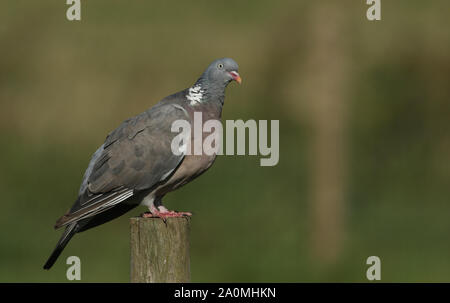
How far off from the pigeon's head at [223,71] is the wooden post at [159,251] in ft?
4.94

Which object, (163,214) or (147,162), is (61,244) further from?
(147,162)

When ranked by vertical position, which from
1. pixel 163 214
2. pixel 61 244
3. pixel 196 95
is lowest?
pixel 61 244

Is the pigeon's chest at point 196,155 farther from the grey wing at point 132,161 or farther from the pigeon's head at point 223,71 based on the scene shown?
the pigeon's head at point 223,71

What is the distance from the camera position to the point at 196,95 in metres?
6.62

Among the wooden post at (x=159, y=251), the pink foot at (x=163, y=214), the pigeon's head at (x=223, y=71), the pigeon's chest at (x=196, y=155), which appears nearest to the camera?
the wooden post at (x=159, y=251)

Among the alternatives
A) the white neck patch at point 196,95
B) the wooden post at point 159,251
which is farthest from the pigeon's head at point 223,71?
the wooden post at point 159,251

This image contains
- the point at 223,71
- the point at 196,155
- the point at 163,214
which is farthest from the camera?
the point at 223,71

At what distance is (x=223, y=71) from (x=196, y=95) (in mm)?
300

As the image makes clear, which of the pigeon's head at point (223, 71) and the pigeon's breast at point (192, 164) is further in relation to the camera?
the pigeon's head at point (223, 71)

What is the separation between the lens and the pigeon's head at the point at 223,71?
6.53 m

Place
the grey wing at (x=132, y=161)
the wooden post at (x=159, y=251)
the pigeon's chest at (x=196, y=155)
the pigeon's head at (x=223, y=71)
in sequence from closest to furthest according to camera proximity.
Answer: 1. the wooden post at (x=159, y=251)
2. the grey wing at (x=132, y=161)
3. the pigeon's chest at (x=196, y=155)
4. the pigeon's head at (x=223, y=71)

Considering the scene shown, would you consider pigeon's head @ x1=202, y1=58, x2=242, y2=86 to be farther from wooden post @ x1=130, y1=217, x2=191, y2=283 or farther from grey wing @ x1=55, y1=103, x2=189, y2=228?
wooden post @ x1=130, y1=217, x2=191, y2=283

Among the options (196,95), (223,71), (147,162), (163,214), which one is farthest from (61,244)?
(223,71)

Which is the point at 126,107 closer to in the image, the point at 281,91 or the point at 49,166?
the point at 49,166
